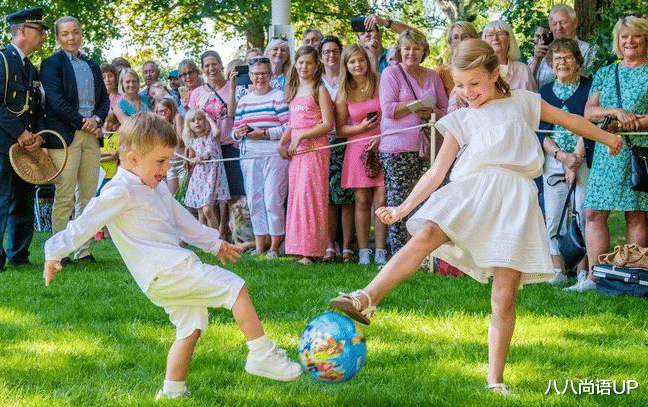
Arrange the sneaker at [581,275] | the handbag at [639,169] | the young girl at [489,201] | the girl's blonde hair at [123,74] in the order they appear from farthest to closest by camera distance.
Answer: the girl's blonde hair at [123,74]
the sneaker at [581,275]
the handbag at [639,169]
the young girl at [489,201]

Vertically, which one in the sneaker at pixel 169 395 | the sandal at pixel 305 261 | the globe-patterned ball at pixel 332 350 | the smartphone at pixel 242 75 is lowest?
the sandal at pixel 305 261

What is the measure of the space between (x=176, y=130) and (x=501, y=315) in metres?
9.07

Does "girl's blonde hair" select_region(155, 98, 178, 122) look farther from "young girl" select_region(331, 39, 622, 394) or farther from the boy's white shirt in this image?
"young girl" select_region(331, 39, 622, 394)

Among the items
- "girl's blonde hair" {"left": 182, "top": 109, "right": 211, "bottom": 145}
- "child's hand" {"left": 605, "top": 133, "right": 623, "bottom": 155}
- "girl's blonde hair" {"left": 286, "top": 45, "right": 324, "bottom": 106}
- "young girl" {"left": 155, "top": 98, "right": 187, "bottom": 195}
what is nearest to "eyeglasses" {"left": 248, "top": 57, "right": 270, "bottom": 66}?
"girl's blonde hair" {"left": 286, "top": 45, "right": 324, "bottom": 106}

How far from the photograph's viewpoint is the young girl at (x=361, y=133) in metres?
10.8

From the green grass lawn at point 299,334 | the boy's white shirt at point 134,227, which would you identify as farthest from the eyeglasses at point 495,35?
the boy's white shirt at point 134,227

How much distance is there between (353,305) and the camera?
4895 mm

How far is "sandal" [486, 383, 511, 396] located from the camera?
528cm

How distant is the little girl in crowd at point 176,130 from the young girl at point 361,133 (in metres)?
3.22

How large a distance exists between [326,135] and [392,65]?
1.09 metres

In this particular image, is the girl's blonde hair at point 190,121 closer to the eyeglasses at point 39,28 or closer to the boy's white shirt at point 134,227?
the eyeglasses at point 39,28

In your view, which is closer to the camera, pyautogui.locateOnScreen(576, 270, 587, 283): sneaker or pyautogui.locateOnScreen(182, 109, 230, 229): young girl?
pyautogui.locateOnScreen(576, 270, 587, 283): sneaker

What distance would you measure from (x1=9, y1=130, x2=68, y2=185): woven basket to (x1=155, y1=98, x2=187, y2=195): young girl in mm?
2853

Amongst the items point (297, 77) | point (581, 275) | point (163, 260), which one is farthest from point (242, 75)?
point (163, 260)
